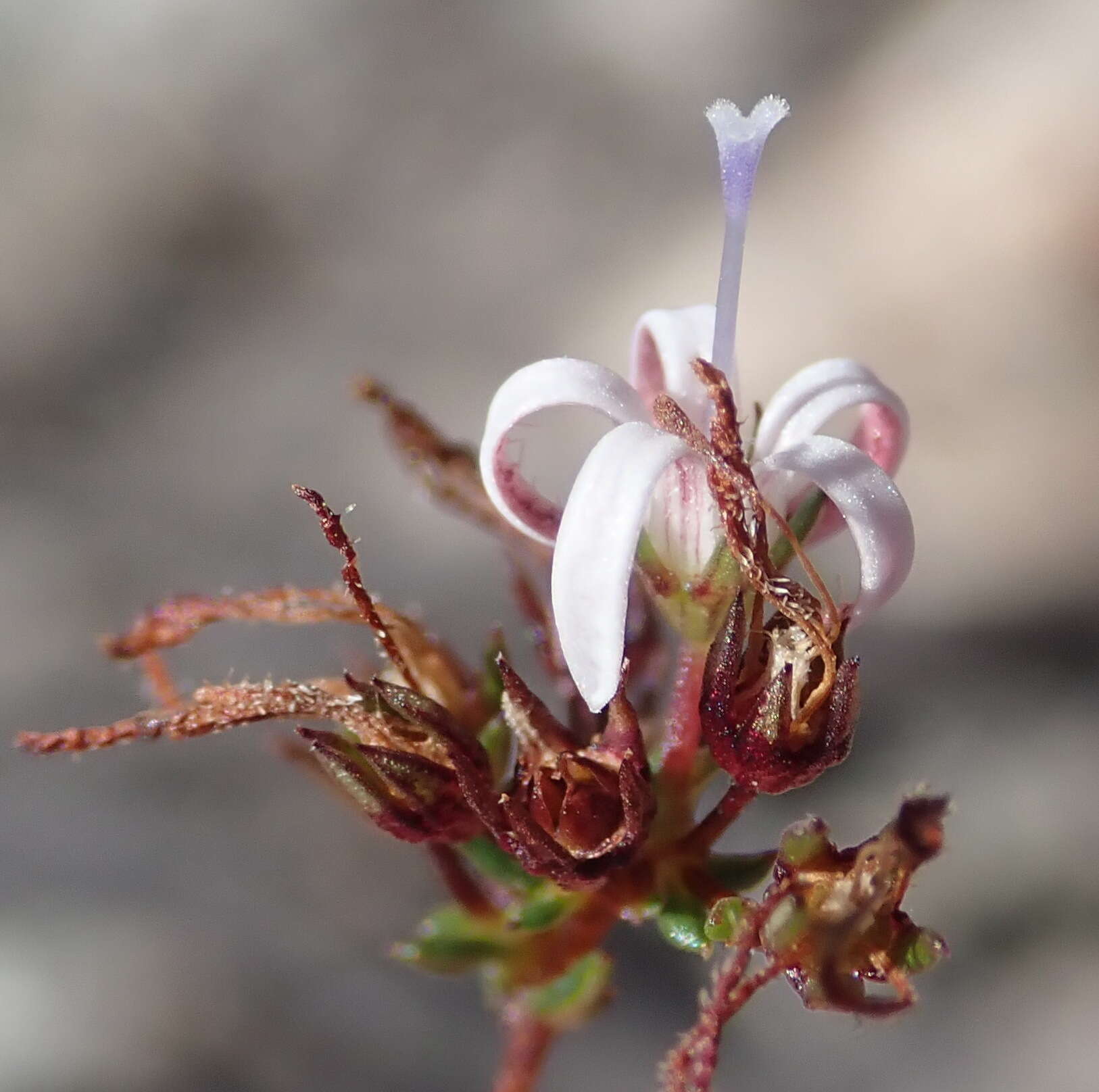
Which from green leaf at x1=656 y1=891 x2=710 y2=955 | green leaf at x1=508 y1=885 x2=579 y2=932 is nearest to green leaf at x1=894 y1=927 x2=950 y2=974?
green leaf at x1=656 y1=891 x2=710 y2=955

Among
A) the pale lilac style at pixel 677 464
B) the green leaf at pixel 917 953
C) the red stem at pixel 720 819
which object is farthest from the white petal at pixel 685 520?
the green leaf at pixel 917 953

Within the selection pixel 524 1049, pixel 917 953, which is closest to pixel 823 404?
pixel 917 953

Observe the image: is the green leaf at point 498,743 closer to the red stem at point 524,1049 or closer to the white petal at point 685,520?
the white petal at point 685,520

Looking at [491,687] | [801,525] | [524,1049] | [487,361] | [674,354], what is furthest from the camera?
[487,361]

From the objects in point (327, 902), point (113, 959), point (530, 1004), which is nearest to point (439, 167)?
point (327, 902)

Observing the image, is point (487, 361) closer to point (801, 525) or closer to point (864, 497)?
point (801, 525)

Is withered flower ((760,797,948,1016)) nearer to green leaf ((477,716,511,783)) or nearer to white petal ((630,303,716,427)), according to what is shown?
green leaf ((477,716,511,783))
